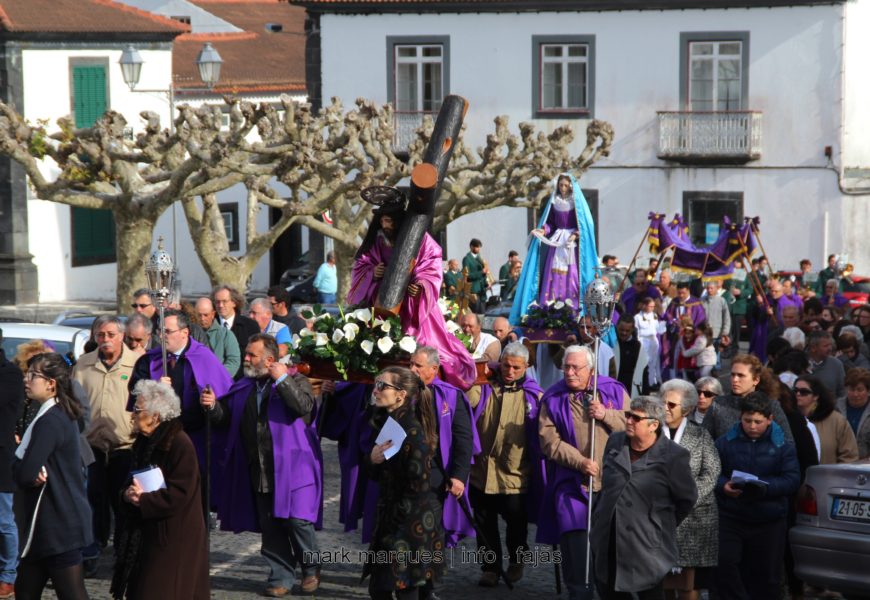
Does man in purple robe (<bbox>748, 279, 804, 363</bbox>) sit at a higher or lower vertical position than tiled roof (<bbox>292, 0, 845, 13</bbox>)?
lower

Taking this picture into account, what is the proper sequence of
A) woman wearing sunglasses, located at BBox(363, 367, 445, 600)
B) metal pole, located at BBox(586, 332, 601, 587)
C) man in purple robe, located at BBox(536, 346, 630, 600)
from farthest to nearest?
man in purple robe, located at BBox(536, 346, 630, 600) → metal pole, located at BBox(586, 332, 601, 587) → woman wearing sunglasses, located at BBox(363, 367, 445, 600)

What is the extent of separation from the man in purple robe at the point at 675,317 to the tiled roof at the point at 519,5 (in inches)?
525

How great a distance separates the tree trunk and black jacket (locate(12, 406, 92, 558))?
13962 millimetres

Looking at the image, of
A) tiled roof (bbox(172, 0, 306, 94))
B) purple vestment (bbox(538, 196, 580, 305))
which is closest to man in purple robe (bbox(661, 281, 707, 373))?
purple vestment (bbox(538, 196, 580, 305))

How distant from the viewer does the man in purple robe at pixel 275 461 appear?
10164mm

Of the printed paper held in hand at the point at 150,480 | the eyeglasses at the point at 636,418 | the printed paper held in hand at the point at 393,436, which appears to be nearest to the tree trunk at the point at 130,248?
the printed paper held in hand at the point at 393,436

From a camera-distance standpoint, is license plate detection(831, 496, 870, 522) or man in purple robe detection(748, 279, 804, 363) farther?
man in purple robe detection(748, 279, 804, 363)

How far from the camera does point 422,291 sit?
34.9ft

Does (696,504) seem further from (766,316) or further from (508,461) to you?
(766,316)

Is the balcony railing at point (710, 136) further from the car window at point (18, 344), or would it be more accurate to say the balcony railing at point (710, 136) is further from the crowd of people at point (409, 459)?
the crowd of people at point (409, 459)

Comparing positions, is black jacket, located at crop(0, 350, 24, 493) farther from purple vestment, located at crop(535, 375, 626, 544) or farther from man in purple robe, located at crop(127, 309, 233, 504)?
purple vestment, located at crop(535, 375, 626, 544)

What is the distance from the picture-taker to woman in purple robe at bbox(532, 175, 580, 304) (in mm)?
17234

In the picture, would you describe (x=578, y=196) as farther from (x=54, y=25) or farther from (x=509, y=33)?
(x=54, y=25)

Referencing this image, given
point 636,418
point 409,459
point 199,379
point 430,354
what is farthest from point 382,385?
point 199,379
